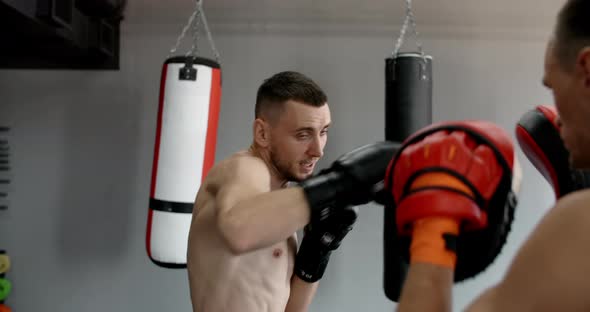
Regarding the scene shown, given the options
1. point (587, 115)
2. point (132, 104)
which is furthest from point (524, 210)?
point (587, 115)

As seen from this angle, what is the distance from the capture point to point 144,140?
3.87 metres

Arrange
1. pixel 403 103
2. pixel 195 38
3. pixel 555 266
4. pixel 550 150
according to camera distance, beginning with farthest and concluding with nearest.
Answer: pixel 195 38, pixel 403 103, pixel 550 150, pixel 555 266

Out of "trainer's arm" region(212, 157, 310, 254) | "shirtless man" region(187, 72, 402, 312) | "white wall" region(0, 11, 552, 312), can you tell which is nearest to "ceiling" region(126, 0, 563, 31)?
"white wall" region(0, 11, 552, 312)

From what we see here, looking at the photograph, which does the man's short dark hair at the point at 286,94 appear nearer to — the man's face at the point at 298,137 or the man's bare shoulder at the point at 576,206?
the man's face at the point at 298,137

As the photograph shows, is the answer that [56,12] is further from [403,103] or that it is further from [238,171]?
[238,171]

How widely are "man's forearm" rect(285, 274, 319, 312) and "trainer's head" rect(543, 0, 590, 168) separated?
4.16 feet

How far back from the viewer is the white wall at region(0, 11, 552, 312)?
378cm

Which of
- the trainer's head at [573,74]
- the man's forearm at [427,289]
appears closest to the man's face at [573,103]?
the trainer's head at [573,74]

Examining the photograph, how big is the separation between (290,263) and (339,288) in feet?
6.64

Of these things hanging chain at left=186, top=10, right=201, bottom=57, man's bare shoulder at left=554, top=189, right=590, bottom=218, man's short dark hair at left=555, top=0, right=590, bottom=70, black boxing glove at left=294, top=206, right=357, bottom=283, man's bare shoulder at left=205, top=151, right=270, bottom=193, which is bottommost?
black boxing glove at left=294, top=206, right=357, bottom=283

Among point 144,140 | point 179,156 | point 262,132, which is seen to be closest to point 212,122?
point 179,156

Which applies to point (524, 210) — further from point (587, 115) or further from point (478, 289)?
point (587, 115)

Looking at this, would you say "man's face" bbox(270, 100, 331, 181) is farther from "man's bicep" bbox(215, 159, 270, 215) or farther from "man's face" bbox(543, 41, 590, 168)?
"man's face" bbox(543, 41, 590, 168)

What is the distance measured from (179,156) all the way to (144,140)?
3.30 ft
